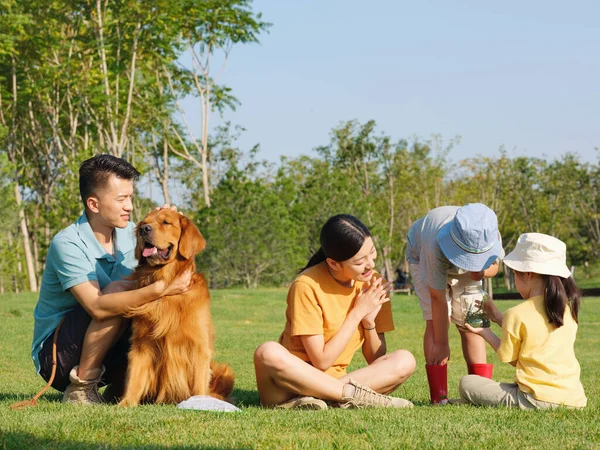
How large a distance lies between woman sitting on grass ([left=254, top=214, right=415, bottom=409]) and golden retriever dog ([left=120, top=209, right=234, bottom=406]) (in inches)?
18.7

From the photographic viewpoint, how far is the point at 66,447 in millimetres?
3955

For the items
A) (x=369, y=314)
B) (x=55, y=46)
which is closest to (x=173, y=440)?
(x=369, y=314)

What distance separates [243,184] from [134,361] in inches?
824

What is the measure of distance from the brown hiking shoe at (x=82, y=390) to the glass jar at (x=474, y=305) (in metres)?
2.83

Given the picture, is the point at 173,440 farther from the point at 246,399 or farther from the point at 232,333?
the point at 232,333

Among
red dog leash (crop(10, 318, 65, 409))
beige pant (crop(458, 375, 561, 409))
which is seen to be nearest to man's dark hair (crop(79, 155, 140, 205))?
red dog leash (crop(10, 318, 65, 409))

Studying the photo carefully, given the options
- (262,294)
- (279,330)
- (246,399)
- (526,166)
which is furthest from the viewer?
(526,166)

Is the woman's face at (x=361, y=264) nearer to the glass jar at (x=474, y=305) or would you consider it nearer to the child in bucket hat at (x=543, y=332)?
the child in bucket hat at (x=543, y=332)

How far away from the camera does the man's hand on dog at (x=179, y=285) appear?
216 inches

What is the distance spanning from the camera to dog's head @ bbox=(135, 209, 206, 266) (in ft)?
18.2

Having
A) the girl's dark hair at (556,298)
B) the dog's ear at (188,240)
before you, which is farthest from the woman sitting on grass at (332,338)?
the girl's dark hair at (556,298)

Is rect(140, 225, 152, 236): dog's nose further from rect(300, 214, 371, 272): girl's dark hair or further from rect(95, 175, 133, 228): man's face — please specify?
rect(300, 214, 371, 272): girl's dark hair

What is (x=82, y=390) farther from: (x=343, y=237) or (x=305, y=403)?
(x=343, y=237)

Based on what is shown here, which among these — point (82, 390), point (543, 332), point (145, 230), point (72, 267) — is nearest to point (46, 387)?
point (82, 390)
